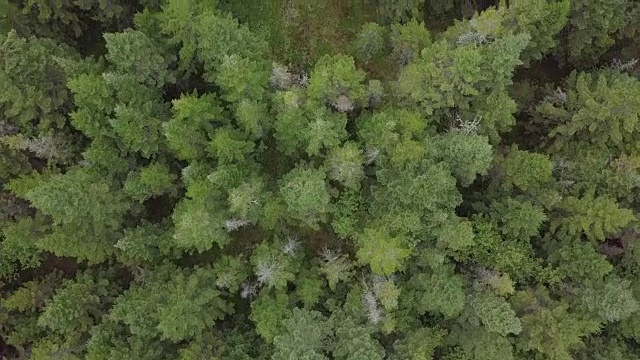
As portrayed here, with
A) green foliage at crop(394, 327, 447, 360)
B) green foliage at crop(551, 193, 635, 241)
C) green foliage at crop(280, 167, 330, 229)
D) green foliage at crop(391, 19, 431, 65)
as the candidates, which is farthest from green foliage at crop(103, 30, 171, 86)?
green foliage at crop(551, 193, 635, 241)

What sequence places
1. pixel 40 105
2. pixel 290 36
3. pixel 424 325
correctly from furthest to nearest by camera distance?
pixel 290 36
pixel 424 325
pixel 40 105

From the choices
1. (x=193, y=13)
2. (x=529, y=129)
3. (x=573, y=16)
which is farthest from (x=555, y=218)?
(x=193, y=13)

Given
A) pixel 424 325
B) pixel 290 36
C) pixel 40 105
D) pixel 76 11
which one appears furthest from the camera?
pixel 290 36

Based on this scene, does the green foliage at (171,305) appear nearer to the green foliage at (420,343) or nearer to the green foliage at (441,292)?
the green foliage at (420,343)

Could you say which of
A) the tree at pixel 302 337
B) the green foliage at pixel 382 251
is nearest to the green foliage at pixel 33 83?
the tree at pixel 302 337

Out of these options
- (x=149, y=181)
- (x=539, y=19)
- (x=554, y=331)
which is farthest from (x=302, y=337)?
(x=539, y=19)

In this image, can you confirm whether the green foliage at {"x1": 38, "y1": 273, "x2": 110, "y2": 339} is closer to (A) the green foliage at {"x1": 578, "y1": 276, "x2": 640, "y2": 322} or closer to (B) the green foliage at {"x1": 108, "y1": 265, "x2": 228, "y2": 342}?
(B) the green foliage at {"x1": 108, "y1": 265, "x2": 228, "y2": 342}

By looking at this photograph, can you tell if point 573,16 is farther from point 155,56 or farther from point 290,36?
point 155,56

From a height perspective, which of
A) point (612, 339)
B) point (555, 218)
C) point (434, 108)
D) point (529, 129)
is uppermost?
point (434, 108)

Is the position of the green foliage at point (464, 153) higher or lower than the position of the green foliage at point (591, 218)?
higher
